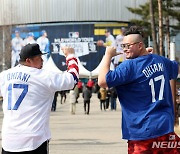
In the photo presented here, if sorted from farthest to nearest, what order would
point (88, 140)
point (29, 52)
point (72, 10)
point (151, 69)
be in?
point (72, 10)
point (88, 140)
point (29, 52)
point (151, 69)

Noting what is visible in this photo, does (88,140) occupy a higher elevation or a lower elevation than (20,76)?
lower

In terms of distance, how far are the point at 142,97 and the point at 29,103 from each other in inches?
41.4

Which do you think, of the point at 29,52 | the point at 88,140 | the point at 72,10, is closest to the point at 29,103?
the point at 29,52

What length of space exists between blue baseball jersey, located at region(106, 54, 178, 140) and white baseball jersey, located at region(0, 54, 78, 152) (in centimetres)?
59

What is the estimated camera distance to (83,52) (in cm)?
7288

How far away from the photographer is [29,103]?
5.28 m

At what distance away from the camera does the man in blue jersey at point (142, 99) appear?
5059 mm

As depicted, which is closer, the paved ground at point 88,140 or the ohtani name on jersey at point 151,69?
the ohtani name on jersey at point 151,69

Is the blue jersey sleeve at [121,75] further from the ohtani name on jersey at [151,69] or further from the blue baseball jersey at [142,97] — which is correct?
the ohtani name on jersey at [151,69]

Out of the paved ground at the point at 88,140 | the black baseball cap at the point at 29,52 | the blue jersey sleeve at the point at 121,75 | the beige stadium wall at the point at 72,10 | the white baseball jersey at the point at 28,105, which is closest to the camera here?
the blue jersey sleeve at the point at 121,75

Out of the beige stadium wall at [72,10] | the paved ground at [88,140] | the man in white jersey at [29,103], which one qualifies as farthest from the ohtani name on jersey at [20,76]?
the beige stadium wall at [72,10]

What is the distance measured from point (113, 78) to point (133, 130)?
0.51m

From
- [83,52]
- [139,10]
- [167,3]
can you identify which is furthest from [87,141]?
[83,52]

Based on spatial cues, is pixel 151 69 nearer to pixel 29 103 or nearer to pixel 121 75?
pixel 121 75
